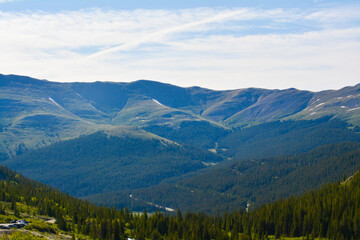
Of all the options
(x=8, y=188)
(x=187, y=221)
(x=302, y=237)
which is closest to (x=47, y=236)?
(x=187, y=221)

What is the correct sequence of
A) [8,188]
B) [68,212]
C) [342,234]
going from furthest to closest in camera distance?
[8,188] < [68,212] < [342,234]

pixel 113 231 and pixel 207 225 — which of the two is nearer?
pixel 113 231

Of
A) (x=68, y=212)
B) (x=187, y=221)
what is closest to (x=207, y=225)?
(x=187, y=221)

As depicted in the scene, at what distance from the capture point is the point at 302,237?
450 feet

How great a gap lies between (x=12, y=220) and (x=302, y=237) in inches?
4010

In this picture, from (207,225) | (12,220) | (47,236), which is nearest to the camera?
(47,236)

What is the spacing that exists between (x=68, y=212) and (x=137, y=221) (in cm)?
3018

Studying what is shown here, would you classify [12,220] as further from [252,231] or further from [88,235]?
[252,231]

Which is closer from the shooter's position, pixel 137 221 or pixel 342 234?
pixel 342 234

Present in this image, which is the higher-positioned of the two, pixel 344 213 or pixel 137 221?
pixel 344 213

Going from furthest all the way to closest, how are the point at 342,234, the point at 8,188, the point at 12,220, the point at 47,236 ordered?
the point at 8,188 → the point at 342,234 → the point at 12,220 → the point at 47,236

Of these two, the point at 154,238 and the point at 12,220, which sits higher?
the point at 12,220

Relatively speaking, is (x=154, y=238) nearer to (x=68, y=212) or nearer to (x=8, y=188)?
(x=68, y=212)


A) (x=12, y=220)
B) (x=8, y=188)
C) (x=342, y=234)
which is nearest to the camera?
(x=12, y=220)
